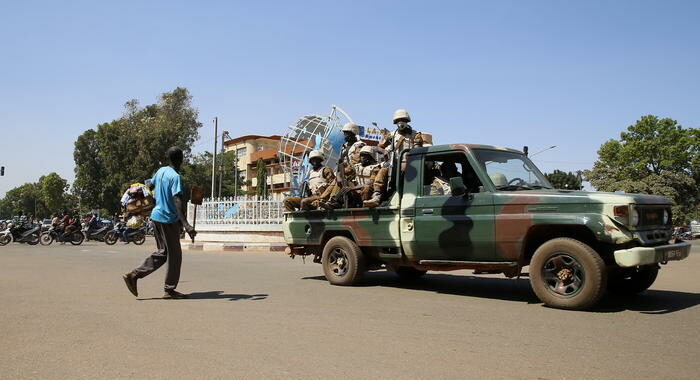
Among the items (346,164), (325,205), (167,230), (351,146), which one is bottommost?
(167,230)

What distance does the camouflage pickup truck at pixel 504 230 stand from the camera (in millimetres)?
5801

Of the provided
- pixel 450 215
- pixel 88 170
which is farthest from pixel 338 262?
pixel 88 170

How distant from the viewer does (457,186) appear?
656 cm

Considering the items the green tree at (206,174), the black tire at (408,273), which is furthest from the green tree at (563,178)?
the black tire at (408,273)

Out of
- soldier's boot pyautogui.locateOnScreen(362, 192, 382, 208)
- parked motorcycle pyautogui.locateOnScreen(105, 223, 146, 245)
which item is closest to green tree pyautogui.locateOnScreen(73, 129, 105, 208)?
parked motorcycle pyautogui.locateOnScreen(105, 223, 146, 245)

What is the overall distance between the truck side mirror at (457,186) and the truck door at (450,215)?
11 centimetres

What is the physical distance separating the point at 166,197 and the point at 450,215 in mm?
3557

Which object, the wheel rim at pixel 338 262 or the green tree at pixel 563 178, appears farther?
the green tree at pixel 563 178

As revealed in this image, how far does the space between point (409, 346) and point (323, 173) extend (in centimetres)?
520

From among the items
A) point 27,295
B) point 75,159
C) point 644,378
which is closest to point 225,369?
point 644,378

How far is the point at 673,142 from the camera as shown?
49.8 m

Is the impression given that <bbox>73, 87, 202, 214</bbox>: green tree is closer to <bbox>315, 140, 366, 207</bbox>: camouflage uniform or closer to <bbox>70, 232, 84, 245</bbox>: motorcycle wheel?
<bbox>70, 232, 84, 245</bbox>: motorcycle wheel

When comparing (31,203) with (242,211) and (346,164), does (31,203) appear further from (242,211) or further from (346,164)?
(346,164)

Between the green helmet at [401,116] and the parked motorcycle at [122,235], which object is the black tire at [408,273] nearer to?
the green helmet at [401,116]
